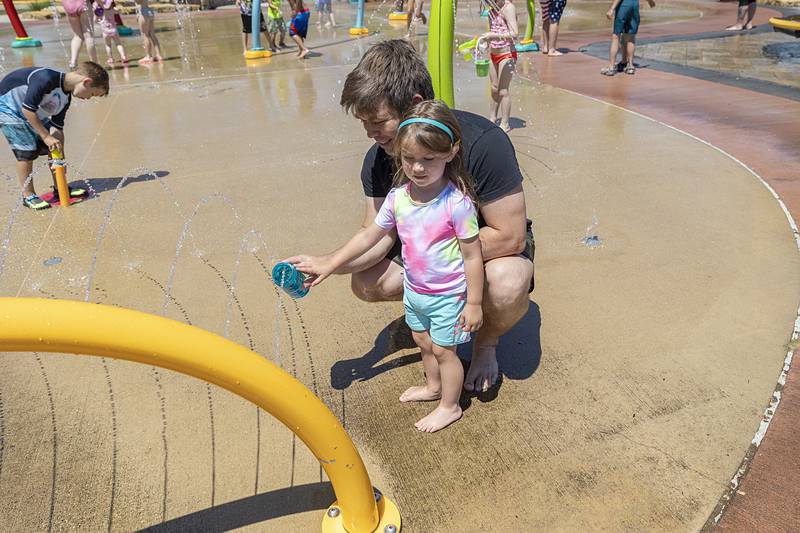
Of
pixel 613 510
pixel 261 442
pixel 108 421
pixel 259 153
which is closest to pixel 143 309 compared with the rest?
pixel 108 421

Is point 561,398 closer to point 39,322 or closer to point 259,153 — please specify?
point 39,322

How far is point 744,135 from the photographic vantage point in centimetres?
605

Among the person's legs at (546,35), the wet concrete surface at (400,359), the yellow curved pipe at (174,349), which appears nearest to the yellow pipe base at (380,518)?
the wet concrete surface at (400,359)

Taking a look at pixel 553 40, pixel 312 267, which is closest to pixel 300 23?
pixel 553 40

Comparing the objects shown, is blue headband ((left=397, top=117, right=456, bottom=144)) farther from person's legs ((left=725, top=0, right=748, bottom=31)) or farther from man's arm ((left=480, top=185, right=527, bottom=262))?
person's legs ((left=725, top=0, right=748, bottom=31))

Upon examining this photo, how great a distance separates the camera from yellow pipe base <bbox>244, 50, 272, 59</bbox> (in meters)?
11.1

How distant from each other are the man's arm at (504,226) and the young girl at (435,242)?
19 cm

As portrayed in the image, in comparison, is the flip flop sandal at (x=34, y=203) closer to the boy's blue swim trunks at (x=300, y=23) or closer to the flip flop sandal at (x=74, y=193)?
the flip flop sandal at (x=74, y=193)

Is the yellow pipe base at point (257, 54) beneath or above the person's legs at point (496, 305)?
above

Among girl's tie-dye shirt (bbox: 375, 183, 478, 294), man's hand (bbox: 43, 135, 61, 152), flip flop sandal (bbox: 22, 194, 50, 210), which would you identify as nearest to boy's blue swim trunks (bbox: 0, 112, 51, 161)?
man's hand (bbox: 43, 135, 61, 152)

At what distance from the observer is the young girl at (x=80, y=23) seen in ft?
31.0

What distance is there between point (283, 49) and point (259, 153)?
718cm

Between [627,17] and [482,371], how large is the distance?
7730mm

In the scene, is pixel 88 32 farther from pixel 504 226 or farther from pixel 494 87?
pixel 504 226
